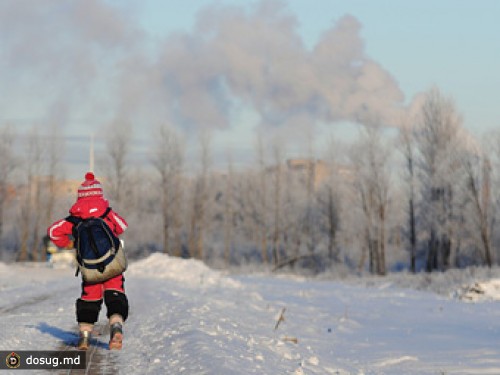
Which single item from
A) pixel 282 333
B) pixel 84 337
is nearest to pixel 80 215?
pixel 84 337

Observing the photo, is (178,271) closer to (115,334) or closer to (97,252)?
(115,334)

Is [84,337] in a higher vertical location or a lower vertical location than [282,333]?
higher

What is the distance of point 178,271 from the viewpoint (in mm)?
31875

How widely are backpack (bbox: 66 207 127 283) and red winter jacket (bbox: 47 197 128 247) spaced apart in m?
0.14

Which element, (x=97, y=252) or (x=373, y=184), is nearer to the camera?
(x=97, y=252)

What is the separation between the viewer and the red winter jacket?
8195 millimetres

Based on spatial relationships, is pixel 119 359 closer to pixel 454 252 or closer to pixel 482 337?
pixel 482 337

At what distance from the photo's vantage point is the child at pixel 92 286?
8.19 m

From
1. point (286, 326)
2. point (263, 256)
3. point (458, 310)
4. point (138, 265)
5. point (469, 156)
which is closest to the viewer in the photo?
point (286, 326)

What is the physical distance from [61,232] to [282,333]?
654 centimetres

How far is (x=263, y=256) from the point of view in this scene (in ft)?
240

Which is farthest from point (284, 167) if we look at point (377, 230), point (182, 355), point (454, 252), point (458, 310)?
point (182, 355)

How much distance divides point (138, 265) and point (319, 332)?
65.3 feet

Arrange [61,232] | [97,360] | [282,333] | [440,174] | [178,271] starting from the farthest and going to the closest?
[440,174] < [178,271] < [282,333] < [61,232] < [97,360]
